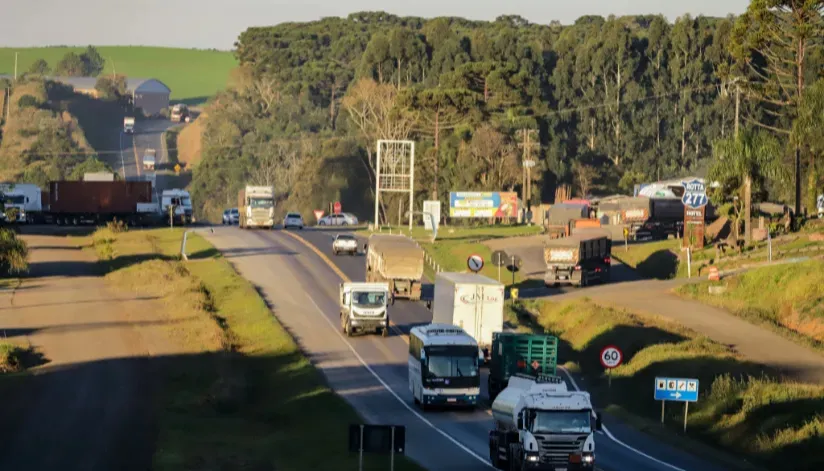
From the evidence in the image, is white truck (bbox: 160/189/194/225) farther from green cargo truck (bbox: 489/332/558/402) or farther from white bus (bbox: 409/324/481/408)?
white bus (bbox: 409/324/481/408)

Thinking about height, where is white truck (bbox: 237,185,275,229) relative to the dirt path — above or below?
above

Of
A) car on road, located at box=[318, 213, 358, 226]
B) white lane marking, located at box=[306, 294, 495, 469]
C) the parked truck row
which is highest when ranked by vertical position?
the parked truck row

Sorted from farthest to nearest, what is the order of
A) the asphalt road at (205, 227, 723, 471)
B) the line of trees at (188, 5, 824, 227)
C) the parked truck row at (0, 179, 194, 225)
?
the line of trees at (188, 5, 824, 227) < the parked truck row at (0, 179, 194, 225) < the asphalt road at (205, 227, 723, 471)

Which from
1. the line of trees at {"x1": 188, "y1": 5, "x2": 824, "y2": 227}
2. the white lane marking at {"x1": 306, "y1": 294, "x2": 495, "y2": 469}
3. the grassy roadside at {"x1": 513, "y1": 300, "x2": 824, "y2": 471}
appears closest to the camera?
the white lane marking at {"x1": 306, "y1": 294, "x2": 495, "y2": 469}

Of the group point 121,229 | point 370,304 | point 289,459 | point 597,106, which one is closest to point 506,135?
point 597,106

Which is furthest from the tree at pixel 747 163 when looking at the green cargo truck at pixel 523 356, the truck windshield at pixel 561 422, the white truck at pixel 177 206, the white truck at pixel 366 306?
the truck windshield at pixel 561 422

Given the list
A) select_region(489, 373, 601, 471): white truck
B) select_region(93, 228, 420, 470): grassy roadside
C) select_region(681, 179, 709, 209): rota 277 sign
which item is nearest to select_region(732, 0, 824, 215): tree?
select_region(681, 179, 709, 209): rota 277 sign

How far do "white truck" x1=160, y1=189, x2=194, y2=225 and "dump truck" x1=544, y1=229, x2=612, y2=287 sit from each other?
45.8m

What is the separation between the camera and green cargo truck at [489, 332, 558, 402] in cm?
4381

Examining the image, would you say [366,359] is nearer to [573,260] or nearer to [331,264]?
[573,260]

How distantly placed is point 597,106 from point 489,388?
478 feet

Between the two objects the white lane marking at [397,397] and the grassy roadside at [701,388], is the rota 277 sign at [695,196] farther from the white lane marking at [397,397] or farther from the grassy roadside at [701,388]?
the white lane marking at [397,397]

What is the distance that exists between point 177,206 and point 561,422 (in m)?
90.3

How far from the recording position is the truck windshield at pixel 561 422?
1158 inches
